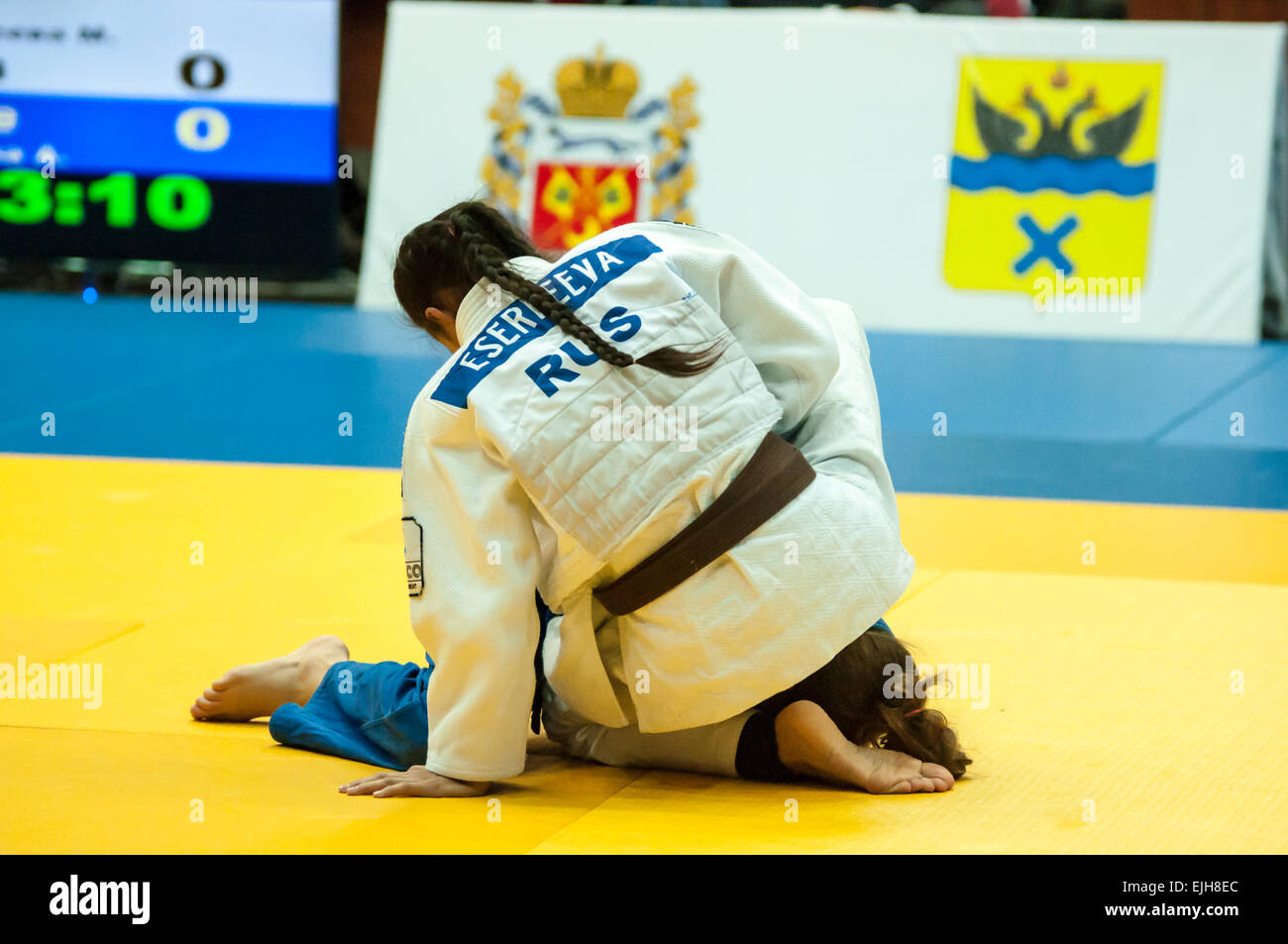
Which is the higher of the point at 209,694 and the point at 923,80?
the point at 923,80

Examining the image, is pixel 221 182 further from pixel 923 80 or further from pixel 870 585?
pixel 870 585

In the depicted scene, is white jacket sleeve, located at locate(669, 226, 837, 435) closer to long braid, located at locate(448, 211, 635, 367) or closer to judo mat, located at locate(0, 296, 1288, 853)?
long braid, located at locate(448, 211, 635, 367)

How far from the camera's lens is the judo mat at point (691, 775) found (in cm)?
247

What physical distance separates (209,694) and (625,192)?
577 centimetres

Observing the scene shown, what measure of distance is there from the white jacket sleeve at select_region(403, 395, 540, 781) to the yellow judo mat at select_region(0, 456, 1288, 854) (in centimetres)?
12

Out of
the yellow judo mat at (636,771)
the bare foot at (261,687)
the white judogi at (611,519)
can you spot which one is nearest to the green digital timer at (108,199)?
the yellow judo mat at (636,771)

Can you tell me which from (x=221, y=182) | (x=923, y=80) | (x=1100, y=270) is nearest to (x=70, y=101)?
(x=221, y=182)

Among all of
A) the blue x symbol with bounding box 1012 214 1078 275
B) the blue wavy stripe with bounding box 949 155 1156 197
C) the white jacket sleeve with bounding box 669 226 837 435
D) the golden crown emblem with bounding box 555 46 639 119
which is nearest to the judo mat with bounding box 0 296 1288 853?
the blue x symbol with bounding box 1012 214 1078 275

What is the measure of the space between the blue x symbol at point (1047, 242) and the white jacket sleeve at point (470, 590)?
5.80 meters

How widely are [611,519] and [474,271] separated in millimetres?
505

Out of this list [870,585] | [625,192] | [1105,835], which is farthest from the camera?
[625,192]

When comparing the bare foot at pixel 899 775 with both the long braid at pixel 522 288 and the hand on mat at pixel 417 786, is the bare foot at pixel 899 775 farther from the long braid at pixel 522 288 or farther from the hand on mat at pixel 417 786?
the long braid at pixel 522 288

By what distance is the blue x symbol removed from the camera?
25.6ft

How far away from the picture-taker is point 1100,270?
786 centimetres
